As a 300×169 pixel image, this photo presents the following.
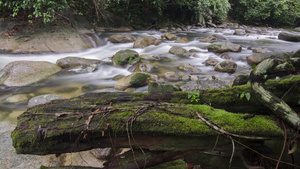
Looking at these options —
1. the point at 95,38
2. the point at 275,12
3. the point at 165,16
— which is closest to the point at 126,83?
the point at 95,38

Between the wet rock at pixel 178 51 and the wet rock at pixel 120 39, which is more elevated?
the wet rock at pixel 120 39

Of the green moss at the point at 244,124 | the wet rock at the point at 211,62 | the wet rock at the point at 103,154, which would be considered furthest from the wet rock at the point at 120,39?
the green moss at the point at 244,124

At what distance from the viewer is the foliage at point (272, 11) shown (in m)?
21.9

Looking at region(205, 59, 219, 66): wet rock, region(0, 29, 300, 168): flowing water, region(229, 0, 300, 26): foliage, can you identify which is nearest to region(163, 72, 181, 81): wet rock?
region(0, 29, 300, 168): flowing water

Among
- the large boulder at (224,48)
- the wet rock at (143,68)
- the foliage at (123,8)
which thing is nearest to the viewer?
the wet rock at (143,68)

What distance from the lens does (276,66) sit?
2.30 m

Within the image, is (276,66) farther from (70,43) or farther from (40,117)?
(70,43)

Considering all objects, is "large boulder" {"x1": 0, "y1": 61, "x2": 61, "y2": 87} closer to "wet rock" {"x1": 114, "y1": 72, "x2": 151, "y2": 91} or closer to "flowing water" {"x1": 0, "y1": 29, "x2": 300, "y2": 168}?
"flowing water" {"x1": 0, "y1": 29, "x2": 300, "y2": 168}

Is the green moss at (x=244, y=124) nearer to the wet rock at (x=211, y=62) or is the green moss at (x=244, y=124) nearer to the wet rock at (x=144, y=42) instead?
the wet rock at (x=211, y=62)

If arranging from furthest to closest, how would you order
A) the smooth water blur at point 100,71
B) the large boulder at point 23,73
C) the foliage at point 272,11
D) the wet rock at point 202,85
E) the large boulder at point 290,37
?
the foliage at point 272,11 < the large boulder at point 290,37 < the large boulder at point 23,73 < the smooth water blur at point 100,71 < the wet rock at point 202,85

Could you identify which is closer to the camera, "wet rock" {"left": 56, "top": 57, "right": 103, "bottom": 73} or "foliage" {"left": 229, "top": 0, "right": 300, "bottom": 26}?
"wet rock" {"left": 56, "top": 57, "right": 103, "bottom": 73}

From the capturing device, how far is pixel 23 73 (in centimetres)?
633

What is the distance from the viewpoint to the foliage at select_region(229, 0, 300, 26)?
71.9ft

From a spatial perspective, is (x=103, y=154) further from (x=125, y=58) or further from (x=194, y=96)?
(x=125, y=58)
